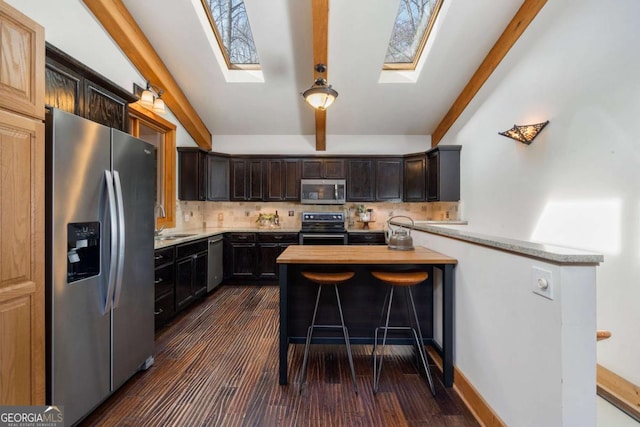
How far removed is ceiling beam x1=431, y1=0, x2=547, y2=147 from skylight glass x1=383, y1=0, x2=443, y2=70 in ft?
2.65

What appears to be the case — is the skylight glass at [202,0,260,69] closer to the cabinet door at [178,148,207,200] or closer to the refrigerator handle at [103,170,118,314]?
the cabinet door at [178,148,207,200]

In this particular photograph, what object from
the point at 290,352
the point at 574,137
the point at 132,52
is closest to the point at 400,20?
the point at 574,137

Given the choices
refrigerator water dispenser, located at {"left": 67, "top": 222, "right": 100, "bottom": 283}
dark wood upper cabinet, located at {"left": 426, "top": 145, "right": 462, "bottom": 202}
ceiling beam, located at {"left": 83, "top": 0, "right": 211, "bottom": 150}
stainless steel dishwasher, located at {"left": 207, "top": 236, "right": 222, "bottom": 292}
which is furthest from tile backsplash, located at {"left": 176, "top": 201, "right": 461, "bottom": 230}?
refrigerator water dispenser, located at {"left": 67, "top": 222, "right": 100, "bottom": 283}

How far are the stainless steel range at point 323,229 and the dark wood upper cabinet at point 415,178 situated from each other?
124 cm

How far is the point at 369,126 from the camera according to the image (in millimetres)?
4715

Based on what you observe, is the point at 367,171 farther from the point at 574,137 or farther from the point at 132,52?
the point at 132,52

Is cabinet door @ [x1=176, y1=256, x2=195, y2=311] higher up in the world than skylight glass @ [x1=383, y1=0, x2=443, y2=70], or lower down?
lower down

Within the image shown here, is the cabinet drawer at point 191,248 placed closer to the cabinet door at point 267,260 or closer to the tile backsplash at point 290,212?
the cabinet door at point 267,260

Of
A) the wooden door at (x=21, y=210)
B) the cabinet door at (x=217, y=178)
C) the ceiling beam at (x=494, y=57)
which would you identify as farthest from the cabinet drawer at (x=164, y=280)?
the ceiling beam at (x=494, y=57)

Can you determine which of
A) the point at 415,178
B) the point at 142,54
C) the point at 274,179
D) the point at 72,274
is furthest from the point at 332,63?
the point at 72,274

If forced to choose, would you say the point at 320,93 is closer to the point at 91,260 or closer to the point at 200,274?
the point at 91,260

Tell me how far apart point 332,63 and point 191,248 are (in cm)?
291

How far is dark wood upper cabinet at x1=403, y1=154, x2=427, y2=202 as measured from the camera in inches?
180

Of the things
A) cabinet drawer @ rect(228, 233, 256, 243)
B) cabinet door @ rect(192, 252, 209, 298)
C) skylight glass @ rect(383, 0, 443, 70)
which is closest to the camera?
skylight glass @ rect(383, 0, 443, 70)
